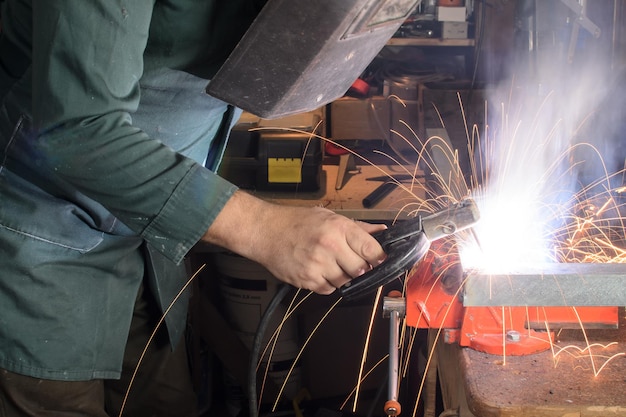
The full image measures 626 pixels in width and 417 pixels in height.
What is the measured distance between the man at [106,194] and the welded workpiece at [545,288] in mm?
210

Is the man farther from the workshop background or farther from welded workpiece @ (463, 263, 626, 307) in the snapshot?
the workshop background

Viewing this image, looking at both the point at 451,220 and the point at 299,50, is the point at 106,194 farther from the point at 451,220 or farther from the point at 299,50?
the point at 451,220

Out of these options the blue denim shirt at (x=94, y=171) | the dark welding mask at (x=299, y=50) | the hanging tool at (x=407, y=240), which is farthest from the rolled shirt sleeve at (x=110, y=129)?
the hanging tool at (x=407, y=240)

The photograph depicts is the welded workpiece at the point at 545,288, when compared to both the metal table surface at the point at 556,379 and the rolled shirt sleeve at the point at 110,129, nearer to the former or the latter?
the metal table surface at the point at 556,379

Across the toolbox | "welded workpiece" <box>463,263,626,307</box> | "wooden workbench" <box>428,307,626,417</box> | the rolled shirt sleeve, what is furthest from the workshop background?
the rolled shirt sleeve

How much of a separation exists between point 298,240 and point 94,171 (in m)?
0.33

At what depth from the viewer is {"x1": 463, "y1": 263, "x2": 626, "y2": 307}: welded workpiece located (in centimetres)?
122

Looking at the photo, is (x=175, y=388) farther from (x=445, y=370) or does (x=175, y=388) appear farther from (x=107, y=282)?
(x=445, y=370)

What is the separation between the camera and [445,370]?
63.6 inches

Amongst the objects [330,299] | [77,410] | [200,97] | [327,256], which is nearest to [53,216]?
[200,97]

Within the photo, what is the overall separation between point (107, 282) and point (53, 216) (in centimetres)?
22

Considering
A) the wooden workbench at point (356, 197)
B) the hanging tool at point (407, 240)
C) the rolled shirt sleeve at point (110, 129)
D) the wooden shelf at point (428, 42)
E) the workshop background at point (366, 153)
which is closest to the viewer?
the rolled shirt sleeve at point (110, 129)

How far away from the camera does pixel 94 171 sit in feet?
3.60

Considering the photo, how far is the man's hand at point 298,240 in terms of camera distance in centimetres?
113
